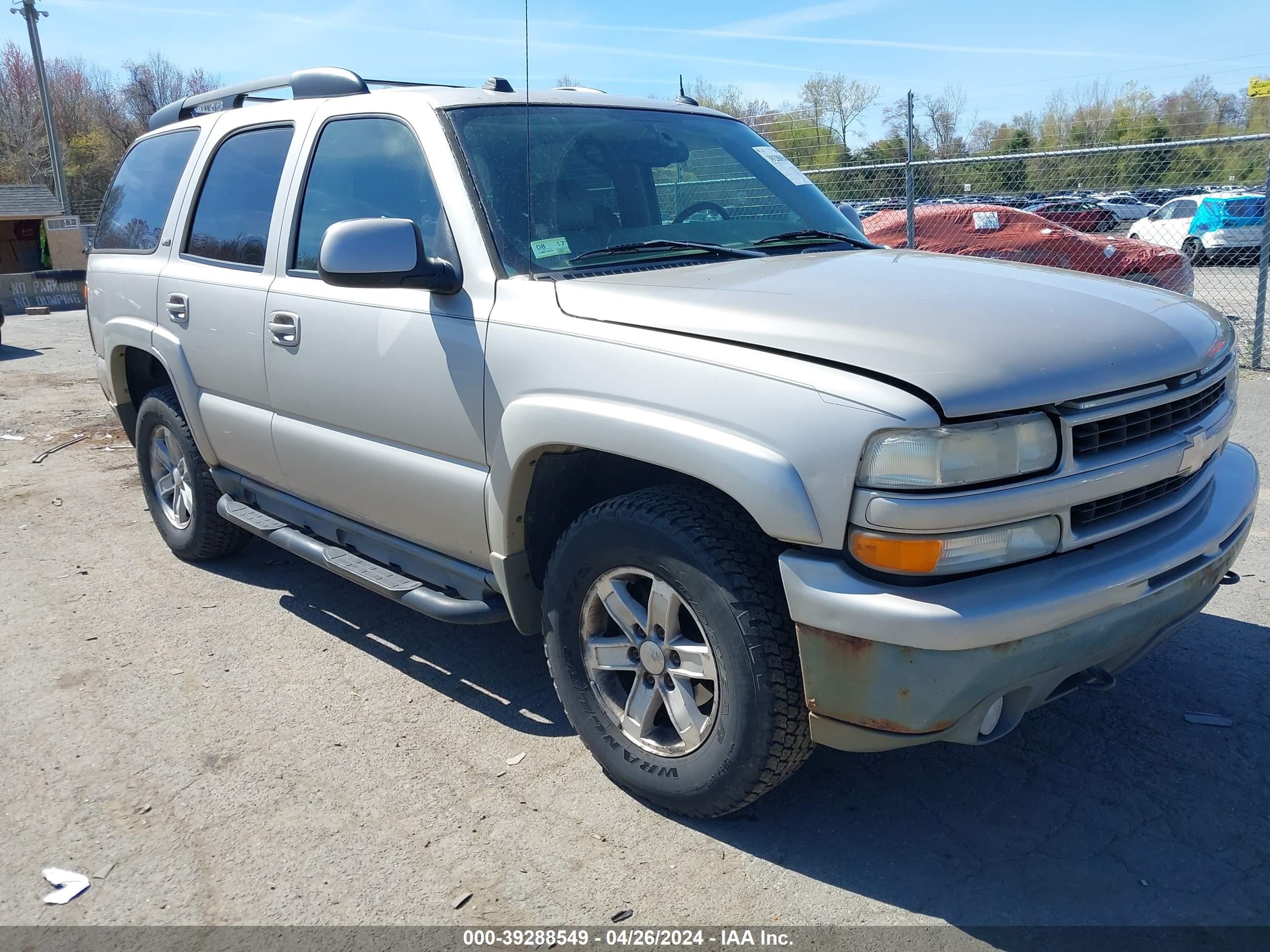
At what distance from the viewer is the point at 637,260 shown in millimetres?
3283

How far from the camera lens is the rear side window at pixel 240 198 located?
13.5ft

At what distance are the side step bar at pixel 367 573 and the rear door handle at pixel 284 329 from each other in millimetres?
784

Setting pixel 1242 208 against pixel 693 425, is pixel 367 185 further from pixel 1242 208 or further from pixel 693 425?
pixel 1242 208

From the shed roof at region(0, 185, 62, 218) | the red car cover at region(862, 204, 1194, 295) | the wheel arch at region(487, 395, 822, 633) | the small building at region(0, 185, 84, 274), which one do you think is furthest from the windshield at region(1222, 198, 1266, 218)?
the shed roof at region(0, 185, 62, 218)

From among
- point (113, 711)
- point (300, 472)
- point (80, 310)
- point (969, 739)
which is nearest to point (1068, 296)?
point (969, 739)

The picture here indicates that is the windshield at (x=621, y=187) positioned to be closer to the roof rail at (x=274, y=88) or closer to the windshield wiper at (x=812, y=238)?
the windshield wiper at (x=812, y=238)

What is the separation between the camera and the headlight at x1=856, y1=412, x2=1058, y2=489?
225 cm

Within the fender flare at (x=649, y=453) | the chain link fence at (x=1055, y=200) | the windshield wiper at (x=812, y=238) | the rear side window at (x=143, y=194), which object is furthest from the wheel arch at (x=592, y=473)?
the chain link fence at (x=1055, y=200)

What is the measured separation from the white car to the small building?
2367cm

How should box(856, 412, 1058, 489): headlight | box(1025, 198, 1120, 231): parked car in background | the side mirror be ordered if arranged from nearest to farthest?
1. box(856, 412, 1058, 489): headlight
2. the side mirror
3. box(1025, 198, 1120, 231): parked car in background

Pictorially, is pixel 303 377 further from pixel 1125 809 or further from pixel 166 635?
pixel 1125 809

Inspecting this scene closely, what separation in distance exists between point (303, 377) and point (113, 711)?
1379mm

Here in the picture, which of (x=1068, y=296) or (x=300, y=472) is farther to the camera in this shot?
(x=300, y=472)

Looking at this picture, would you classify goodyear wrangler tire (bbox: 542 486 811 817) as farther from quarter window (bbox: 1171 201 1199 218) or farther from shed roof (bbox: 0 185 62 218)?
shed roof (bbox: 0 185 62 218)
